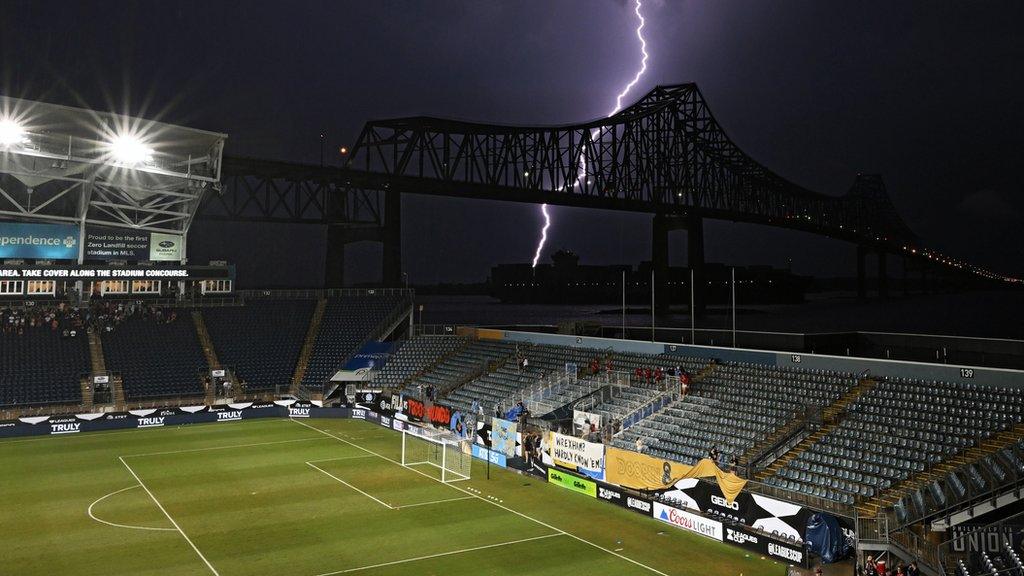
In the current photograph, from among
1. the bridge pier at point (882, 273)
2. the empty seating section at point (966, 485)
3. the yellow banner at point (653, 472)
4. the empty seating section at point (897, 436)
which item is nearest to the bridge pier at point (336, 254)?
the yellow banner at point (653, 472)

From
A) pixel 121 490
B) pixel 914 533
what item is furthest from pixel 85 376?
pixel 914 533

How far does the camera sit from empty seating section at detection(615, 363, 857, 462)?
28297mm

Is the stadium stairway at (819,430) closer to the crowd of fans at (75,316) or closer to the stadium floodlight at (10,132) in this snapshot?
the stadium floodlight at (10,132)

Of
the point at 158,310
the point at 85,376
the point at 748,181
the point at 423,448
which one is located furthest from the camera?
the point at 748,181

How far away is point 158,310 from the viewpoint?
53656 millimetres

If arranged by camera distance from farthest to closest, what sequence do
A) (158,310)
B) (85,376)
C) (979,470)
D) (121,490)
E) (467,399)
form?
1. (158,310)
2. (85,376)
3. (467,399)
4. (121,490)
5. (979,470)

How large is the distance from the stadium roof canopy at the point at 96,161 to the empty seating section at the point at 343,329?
12861mm

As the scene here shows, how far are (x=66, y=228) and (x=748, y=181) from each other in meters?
88.1

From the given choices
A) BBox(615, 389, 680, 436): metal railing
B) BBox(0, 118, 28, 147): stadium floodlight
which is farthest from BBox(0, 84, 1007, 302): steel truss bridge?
BBox(615, 389, 680, 436): metal railing

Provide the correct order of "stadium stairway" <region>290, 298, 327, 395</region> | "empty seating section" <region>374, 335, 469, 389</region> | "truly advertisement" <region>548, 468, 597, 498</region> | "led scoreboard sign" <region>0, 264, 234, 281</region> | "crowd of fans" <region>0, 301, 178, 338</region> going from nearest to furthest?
"truly advertisement" <region>548, 468, 597, 498</region>, "led scoreboard sign" <region>0, 264, 234, 281</region>, "crowd of fans" <region>0, 301, 178, 338</region>, "empty seating section" <region>374, 335, 469, 389</region>, "stadium stairway" <region>290, 298, 327, 395</region>

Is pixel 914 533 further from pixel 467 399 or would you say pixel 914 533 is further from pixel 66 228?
pixel 66 228

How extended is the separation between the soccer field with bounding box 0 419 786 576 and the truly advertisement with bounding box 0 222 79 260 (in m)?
13.7

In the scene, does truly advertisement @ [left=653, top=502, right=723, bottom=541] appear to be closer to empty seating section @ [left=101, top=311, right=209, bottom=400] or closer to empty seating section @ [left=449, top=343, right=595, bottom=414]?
empty seating section @ [left=449, top=343, right=595, bottom=414]

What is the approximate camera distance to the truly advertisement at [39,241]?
4306cm
